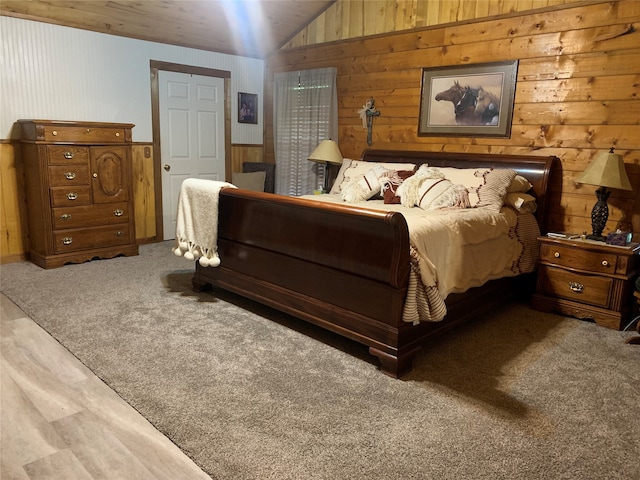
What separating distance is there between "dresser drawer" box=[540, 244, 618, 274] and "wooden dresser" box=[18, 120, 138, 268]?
3807mm

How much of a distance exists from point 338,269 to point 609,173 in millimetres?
2015

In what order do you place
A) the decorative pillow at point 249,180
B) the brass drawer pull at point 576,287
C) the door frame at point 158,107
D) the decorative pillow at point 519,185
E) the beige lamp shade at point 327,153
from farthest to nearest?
the decorative pillow at point 249,180 < the door frame at point 158,107 < the beige lamp shade at point 327,153 < the decorative pillow at point 519,185 < the brass drawer pull at point 576,287

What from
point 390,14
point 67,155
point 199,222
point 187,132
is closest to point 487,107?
point 390,14

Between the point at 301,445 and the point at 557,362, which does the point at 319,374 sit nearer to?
the point at 301,445

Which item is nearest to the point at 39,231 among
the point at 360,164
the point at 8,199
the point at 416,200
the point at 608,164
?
the point at 8,199

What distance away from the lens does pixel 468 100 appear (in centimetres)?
425

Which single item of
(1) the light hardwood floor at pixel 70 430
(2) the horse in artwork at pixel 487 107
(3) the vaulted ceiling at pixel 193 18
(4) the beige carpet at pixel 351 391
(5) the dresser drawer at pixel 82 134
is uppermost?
(3) the vaulted ceiling at pixel 193 18

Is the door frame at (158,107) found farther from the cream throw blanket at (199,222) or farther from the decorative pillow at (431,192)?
the decorative pillow at (431,192)

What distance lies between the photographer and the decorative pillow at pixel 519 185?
12.1 feet

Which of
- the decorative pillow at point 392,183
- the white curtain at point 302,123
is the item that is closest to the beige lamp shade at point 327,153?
the white curtain at point 302,123

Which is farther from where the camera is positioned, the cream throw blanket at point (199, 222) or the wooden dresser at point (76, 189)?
the wooden dresser at point (76, 189)

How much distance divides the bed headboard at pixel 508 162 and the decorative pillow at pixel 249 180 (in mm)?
1955

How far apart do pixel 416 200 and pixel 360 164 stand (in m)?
1.05

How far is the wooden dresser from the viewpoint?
166 inches
